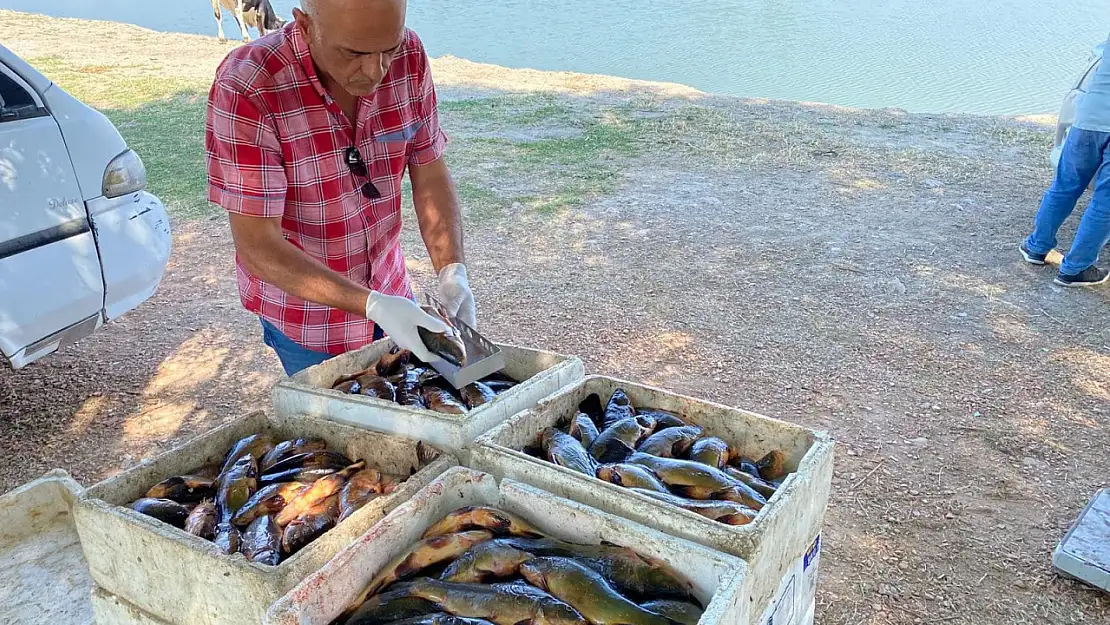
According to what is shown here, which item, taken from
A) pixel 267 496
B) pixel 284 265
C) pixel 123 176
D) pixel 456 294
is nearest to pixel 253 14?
pixel 123 176

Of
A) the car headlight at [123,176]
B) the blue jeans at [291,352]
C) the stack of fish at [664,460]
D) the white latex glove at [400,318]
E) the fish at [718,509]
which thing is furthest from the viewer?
the car headlight at [123,176]

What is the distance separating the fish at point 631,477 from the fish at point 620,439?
95 mm

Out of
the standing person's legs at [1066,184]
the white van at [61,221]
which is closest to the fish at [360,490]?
the white van at [61,221]

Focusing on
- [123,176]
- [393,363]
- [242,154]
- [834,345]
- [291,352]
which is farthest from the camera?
[834,345]

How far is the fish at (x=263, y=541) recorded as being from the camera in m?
1.80

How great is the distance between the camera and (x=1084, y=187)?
573 centimetres

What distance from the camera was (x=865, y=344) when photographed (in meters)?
4.94

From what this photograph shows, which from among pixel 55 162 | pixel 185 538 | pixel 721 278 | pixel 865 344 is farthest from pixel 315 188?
pixel 721 278

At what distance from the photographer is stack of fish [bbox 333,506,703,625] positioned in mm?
1569

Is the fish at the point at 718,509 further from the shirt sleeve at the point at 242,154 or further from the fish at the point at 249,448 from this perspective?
the shirt sleeve at the point at 242,154

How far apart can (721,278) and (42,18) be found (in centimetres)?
2201

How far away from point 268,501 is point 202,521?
0.16 meters

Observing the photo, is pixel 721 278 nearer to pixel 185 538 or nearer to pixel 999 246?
pixel 999 246

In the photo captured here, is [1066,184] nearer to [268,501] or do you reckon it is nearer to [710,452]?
[710,452]
